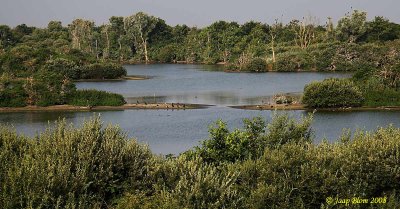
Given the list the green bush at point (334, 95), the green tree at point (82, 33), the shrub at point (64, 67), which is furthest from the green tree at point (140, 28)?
the green bush at point (334, 95)

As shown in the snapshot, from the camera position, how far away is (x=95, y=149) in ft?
70.2

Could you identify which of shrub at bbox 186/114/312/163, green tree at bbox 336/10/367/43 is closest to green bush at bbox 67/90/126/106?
shrub at bbox 186/114/312/163

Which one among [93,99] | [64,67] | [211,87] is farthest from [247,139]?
[64,67]

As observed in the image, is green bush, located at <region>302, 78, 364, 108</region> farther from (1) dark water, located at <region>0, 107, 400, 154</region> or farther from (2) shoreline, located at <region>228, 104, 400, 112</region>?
(1) dark water, located at <region>0, 107, 400, 154</region>

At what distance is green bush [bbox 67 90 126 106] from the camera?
6981cm

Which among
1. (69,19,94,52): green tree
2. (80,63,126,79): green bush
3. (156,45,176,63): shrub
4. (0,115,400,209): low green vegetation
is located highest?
(69,19,94,52): green tree

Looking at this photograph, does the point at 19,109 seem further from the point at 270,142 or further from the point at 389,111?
the point at 270,142

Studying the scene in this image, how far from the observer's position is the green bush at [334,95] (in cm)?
6338

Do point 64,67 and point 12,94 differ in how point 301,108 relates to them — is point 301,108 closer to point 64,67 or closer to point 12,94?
point 12,94

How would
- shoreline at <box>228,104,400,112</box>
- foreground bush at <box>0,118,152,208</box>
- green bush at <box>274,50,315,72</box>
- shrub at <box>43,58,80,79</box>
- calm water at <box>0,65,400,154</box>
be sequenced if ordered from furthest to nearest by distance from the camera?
green bush at <box>274,50,315,72</box> → shrub at <box>43,58,80,79</box> → shoreline at <box>228,104,400,112</box> → calm water at <box>0,65,400,154</box> → foreground bush at <box>0,118,152,208</box>

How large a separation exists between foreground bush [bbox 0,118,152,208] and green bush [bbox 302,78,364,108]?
4353 centimetres

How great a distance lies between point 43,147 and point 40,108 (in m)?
50.1

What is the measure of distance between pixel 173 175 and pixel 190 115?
40.8m

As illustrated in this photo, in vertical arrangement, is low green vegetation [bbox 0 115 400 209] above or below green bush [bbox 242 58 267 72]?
below
